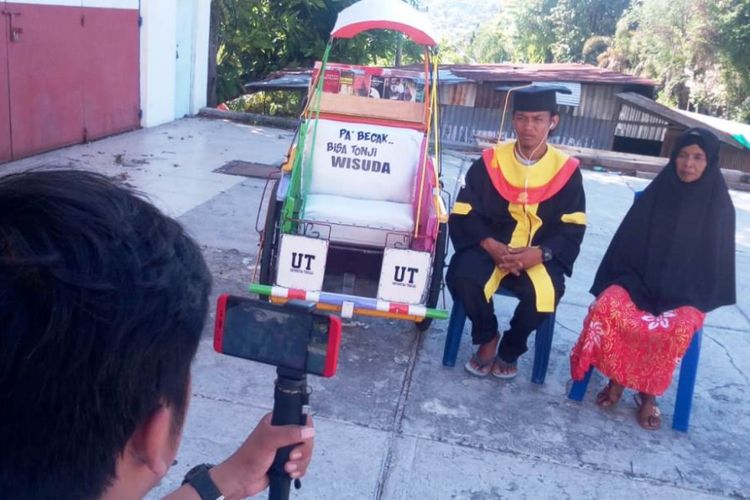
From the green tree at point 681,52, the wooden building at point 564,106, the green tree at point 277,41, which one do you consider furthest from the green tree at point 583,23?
the green tree at point 277,41

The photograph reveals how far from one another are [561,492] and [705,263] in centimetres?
132

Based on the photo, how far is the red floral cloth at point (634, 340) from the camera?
3.42 meters

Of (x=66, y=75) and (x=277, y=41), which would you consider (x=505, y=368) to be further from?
(x=277, y=41)

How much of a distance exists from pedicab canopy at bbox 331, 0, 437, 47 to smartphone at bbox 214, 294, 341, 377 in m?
3.44

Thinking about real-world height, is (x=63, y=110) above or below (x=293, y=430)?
below

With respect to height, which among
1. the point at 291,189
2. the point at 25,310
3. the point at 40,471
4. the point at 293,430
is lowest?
the point at 291,189

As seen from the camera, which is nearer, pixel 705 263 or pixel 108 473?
pixel 108 473

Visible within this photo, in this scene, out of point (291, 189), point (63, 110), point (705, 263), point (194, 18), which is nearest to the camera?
point (705, 263)

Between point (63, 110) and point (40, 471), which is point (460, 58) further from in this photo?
point (40, 471)

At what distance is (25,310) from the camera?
0.78 m

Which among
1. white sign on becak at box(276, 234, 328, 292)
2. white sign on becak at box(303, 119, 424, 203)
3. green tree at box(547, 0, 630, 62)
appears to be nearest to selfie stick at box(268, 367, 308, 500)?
white sign on becak at box(276, 234, 328, 292)

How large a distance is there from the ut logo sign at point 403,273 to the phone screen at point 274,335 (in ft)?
8.35

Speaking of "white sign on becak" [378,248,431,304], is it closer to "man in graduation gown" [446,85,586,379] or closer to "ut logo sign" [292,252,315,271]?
"man in graduation gown" [446,85,586,379]

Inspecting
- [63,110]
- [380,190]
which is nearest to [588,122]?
[63,110]
